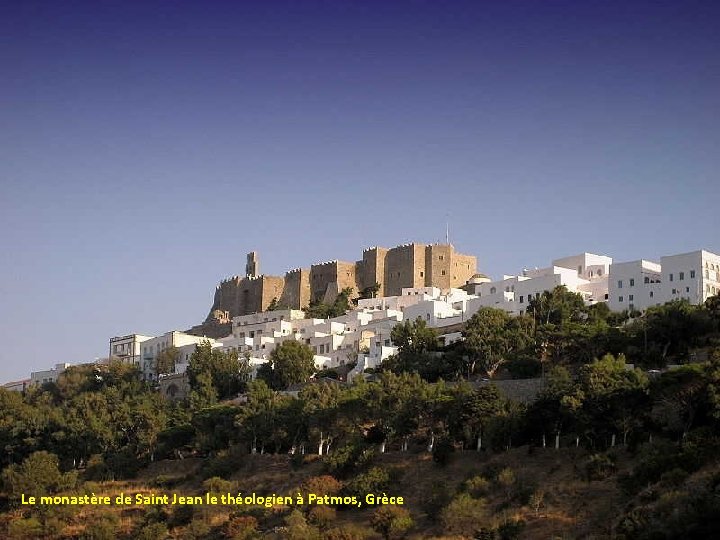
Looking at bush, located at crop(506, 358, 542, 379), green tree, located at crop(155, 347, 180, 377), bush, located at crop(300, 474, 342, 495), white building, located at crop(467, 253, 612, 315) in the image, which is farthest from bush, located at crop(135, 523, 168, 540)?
green tree, located at crop(155, 347, 180, 377)

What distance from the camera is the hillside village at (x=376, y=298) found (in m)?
58.1

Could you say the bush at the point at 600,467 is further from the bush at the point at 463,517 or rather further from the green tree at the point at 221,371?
the green tree at the point at 221,371

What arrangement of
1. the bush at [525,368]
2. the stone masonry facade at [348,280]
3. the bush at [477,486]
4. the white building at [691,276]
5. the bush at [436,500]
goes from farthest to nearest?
the stone masonry facade at [348,280]
the white building at [691,276]
the bush at [525,368]
the bush at [477,486]
the bush at [436,500]

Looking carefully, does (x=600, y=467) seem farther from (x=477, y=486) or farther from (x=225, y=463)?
(x=225, y=463)

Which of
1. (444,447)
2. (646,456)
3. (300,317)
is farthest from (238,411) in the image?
(300,317)

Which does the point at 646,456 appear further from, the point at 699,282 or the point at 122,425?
the point at 122,425

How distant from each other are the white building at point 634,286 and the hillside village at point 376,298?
5 cm

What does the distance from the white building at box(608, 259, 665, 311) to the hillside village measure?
5cm

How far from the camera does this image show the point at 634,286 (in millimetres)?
58125

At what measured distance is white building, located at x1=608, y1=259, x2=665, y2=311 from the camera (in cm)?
5731

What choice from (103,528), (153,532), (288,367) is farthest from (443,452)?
(288,367)

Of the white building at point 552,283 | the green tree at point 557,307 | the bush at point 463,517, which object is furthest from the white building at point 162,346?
the bush at point 463,517

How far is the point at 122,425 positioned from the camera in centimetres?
5494

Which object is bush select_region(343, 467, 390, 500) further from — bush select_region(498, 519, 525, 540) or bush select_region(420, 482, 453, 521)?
bush select_region(498, 519, 525, 540)
